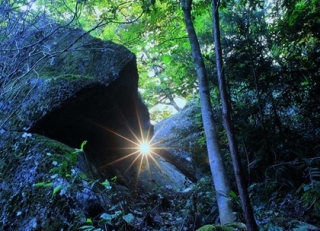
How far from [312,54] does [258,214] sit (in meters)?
3.81

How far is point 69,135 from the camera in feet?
19.1

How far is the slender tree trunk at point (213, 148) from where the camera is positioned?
416 cm

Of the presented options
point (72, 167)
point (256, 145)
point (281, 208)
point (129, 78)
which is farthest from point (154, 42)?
point (281, 208)

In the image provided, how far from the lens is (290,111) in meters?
7.42

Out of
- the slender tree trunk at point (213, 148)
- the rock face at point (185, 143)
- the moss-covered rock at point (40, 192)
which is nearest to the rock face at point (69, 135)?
the moss-covered rock at point (40, 192)

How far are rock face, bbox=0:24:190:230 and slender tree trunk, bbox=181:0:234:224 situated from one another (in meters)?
1.72

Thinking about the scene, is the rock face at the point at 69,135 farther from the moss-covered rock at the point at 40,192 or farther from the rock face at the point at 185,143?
the rock face at the point at 185,143

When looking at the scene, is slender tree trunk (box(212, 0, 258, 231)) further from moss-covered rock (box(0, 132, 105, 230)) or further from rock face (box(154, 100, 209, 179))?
rock face (box(154, 100, 209, 179))

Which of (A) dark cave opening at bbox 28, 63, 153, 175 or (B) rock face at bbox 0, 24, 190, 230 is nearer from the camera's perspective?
(B) rock face at bbox 0, 24, 190, 230

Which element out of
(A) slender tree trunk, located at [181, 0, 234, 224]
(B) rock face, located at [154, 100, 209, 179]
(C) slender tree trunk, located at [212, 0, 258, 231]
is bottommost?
(C) slender tree trunk, located at [212, 0, 258, 231]

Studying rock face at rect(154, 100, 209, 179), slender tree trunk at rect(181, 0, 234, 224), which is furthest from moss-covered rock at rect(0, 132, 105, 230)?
rock face at rect(154, 100, 209, 179)

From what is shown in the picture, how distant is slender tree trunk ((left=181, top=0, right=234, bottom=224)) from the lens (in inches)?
164

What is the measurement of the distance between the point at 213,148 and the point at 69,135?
318 centimetres

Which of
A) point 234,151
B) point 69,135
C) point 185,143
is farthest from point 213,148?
point 185,143
